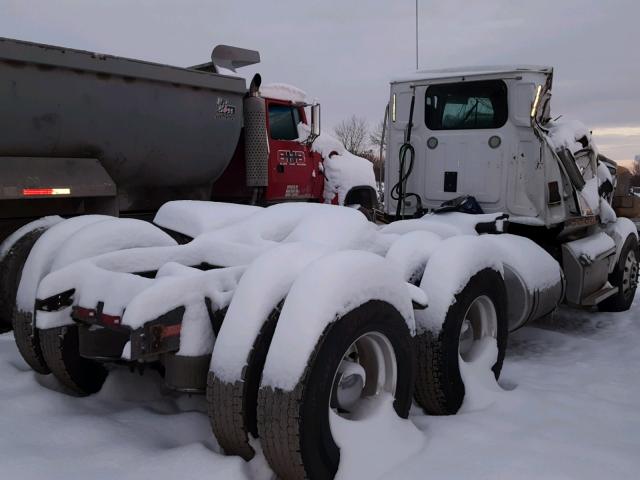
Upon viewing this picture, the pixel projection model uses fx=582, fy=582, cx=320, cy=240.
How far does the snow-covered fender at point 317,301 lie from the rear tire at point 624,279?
483 cm

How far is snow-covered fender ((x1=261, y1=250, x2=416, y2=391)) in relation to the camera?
2285 mm

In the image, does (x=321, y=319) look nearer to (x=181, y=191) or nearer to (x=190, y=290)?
(x=190, y=290)

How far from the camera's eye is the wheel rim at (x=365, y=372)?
2670mm

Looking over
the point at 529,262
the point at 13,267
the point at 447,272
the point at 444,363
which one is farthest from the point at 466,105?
the point at 13,267

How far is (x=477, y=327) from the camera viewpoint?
3.80m

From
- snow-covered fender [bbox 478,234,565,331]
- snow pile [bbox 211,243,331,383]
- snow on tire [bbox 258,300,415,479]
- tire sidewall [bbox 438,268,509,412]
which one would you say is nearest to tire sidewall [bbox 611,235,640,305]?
snow-covered fender [bbox 478,234,565,331]

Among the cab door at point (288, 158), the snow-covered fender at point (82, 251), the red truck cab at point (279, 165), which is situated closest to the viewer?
the snow-covered fender at point (82, 251)

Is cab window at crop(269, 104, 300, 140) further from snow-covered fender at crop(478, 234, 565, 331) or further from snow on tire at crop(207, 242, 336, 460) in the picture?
snow on tire at crop(207, 242, 336, 460)

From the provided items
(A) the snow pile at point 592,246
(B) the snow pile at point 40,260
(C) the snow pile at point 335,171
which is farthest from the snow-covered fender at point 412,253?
(C) the snow pile at point 335,171

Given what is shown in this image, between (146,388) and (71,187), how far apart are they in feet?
9.67

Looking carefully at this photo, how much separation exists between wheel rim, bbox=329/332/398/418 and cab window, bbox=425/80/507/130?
330cm

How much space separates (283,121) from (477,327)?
543 cm

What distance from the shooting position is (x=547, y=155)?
5.26 meters

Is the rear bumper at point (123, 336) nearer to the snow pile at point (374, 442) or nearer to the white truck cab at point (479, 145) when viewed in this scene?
the snow pile at point (374, 442)
